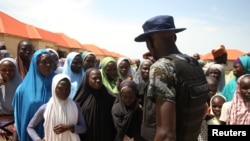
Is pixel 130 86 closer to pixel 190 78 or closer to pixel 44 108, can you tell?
pixel 44 108

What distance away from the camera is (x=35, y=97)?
363 cm

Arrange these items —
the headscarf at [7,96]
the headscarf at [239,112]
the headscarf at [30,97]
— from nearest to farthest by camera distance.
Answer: the headscarf at [239,112], the headscarf at [30,97], the headscarf at [7,96]

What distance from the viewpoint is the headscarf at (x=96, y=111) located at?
3707 mm

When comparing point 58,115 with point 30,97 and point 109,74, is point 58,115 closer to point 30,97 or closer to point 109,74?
point 30,97

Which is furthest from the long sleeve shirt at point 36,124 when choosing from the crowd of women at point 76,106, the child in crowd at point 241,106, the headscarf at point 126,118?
the child in crowd at point 241,106

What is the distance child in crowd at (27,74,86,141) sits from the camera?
3369 millimetres

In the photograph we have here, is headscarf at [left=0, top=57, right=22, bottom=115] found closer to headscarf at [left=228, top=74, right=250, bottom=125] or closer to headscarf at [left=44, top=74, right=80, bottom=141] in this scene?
headscarf at [left=44, top=74, right=80, bottom=141]

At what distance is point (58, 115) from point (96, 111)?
531 mm

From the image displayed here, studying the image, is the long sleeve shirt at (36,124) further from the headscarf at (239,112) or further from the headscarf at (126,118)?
the headscarf at (239,112)

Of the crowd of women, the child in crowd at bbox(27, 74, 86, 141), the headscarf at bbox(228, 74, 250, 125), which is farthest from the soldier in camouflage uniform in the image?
the child in crowd at bbox(27, 74, 86, 141)

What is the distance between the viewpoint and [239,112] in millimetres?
3275

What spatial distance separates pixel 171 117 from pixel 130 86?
2.00 meters

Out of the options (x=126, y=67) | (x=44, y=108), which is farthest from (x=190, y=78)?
(x=126, y=67)

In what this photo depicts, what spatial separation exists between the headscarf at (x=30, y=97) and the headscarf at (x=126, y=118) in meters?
0.89
